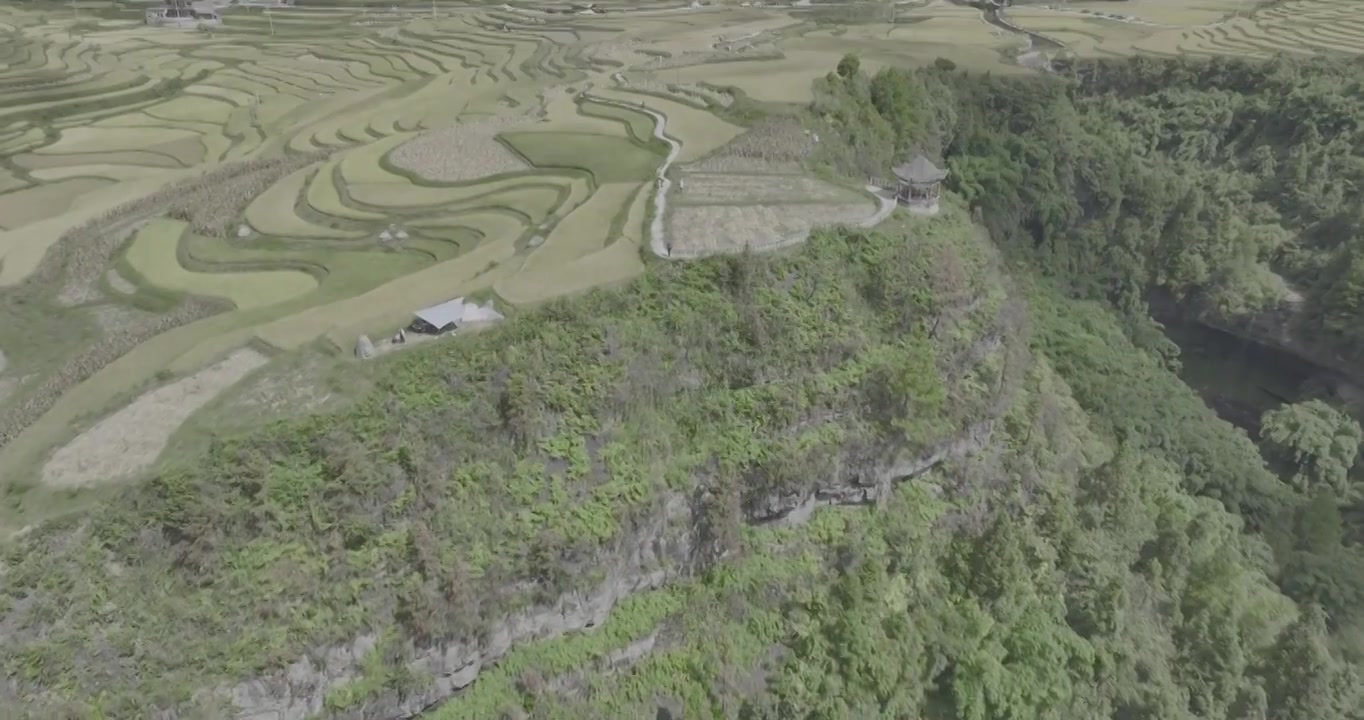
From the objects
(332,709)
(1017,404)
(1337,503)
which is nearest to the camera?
(332,709)

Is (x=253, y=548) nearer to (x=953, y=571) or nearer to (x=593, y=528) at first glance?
(x=593, y=528)

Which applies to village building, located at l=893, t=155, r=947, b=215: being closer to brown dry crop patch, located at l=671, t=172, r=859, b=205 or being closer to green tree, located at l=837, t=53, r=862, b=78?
brown dry crop patch, located at l=671, t=172, r=859, b=205

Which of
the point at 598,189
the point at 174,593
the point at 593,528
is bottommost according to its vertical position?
the point at 593,528

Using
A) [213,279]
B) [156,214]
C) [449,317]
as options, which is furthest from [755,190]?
[156,214]

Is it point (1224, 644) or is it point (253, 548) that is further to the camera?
point (1224, 644)

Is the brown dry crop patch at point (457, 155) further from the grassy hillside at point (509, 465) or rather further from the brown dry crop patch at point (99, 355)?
the grassy hillside at point (509, 465)

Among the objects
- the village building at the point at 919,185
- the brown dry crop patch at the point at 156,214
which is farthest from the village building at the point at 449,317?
the village building at the point at 919,185

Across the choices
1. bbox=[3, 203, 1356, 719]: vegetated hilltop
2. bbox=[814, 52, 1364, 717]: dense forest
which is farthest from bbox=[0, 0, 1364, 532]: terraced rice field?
bbox=[814, 52, 1364, 717]: dense forest

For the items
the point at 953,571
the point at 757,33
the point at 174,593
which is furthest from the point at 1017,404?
the point at 757,33
